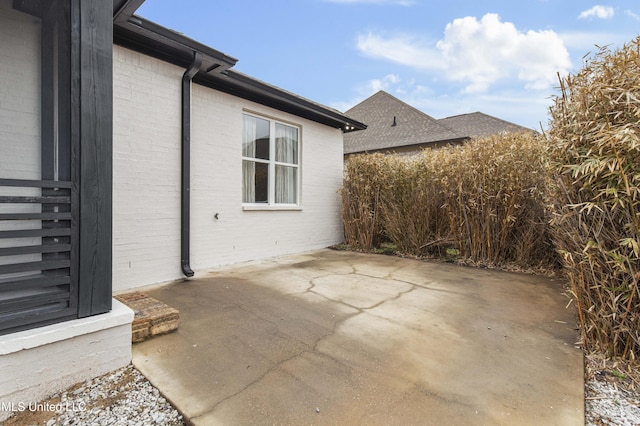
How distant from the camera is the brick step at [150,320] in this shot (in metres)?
2.18

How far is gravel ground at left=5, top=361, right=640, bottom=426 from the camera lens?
1474 mm

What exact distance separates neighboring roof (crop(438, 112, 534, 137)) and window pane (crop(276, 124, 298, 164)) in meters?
9.39

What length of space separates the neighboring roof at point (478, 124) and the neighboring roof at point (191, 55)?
10205 millimetres

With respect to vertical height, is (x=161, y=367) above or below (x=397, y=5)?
below

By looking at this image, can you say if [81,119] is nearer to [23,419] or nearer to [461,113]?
[23,419]

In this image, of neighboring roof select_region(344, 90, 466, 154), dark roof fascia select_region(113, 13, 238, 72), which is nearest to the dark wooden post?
dark roof fascia select_region(113, 13, 238, 72)

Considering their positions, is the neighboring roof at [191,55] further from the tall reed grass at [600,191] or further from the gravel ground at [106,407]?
the tall reed grass at [600,191]

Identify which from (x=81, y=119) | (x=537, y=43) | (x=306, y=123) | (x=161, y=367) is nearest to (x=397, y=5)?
(x=306, y=123)

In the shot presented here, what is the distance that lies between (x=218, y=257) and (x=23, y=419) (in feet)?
10.4

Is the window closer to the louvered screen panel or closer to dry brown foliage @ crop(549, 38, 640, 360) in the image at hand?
the louvered screen panel

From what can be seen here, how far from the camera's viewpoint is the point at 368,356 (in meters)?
2.04

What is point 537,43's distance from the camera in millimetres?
11797

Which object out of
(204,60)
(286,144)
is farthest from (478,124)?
(204,60)

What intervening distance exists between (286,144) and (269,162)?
67 centimetres
